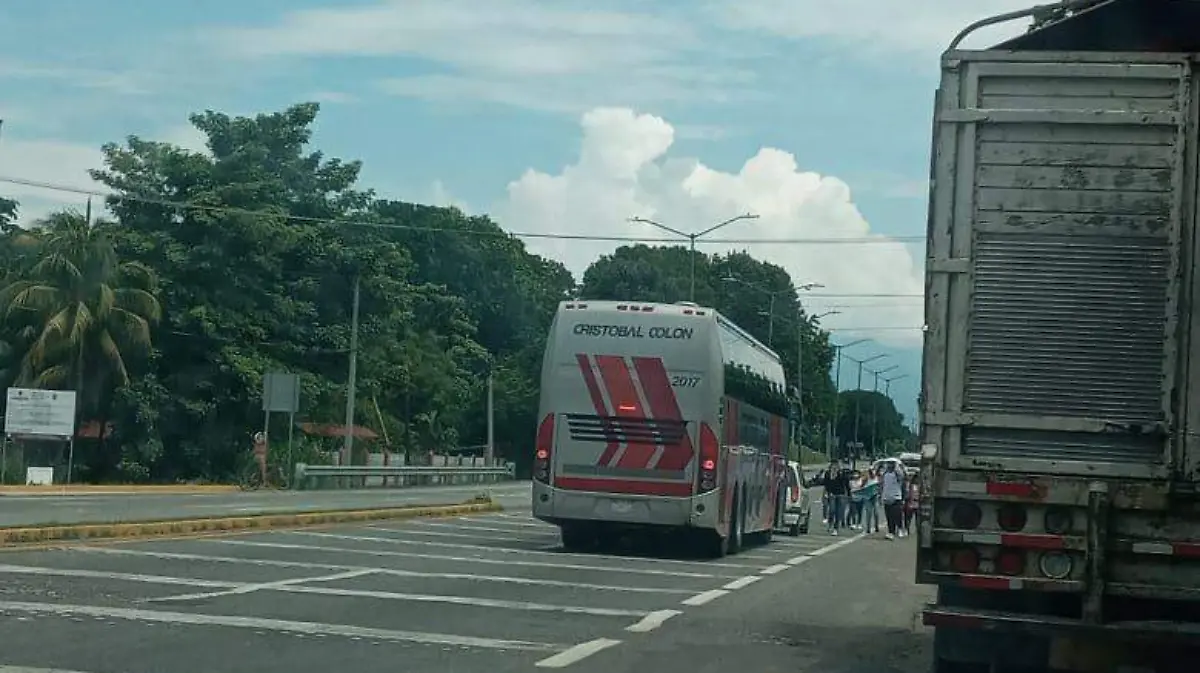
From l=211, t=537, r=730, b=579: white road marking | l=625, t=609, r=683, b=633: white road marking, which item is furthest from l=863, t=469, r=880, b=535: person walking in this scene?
l=625, t=609, r=683, b=633: white road marking

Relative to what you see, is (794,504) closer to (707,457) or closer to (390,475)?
(707,457)

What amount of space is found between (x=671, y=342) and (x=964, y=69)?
40.2 ft

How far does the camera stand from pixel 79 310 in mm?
47094

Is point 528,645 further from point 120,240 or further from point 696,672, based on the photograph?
point 120,240

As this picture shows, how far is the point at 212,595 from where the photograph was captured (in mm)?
13414

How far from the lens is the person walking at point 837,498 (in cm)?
3466

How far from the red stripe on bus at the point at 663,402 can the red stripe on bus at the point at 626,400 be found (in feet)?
0.44

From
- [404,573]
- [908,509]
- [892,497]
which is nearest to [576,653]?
[404,573]

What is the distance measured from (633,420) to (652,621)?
26.3 feet

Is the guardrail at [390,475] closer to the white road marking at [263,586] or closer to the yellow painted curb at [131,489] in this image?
the yellow painted curb at [131,489]

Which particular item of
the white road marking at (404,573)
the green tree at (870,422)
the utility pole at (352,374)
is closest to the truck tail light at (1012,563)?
the white road marking at (404,573)

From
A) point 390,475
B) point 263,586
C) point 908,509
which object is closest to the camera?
point 263,586

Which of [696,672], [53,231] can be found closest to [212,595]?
[696,672]

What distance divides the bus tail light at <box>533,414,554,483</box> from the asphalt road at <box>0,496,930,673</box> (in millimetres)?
1042
